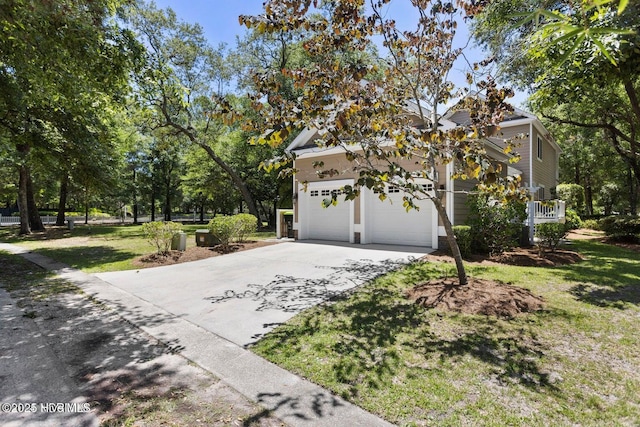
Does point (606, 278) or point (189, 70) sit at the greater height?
point (189, 70)

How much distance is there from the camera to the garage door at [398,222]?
11117 millimetres

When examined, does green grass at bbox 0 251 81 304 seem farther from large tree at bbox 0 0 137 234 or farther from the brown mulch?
large tree at bbox 0 0 137 234

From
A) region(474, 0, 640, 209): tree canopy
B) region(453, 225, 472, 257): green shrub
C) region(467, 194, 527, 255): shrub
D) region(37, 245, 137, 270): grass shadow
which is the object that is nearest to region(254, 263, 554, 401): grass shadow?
region(474, 0, 640, 209): tree canopy

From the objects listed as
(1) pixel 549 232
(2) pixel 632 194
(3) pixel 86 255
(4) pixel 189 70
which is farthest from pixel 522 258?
(2) pixel 632 194

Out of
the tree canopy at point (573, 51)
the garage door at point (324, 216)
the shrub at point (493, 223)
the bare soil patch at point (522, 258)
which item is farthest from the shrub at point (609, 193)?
the garage door at point (324, 216)

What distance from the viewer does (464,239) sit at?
9172 mm

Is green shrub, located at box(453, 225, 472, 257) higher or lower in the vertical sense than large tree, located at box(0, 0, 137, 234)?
lower

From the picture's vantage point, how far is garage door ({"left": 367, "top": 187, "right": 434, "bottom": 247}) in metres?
11.1

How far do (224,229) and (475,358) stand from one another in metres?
9.09

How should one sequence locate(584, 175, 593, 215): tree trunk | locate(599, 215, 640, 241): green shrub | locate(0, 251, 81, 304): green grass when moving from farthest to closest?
locate(584, 175, 593, 215): tree trunk
locate(599, 215, 640, 241): green shrub
locate(0, 251, 81, 304): green grass

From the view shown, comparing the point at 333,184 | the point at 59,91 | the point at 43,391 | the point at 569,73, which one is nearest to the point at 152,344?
the point at 43,391

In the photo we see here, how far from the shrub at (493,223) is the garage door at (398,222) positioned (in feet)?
4.66

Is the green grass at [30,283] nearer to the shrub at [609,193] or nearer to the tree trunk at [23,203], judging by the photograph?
the tree trunk at [23,203]

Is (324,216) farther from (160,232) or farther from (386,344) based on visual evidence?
(386,344)
